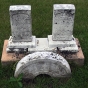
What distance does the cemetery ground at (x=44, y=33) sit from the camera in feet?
12.7

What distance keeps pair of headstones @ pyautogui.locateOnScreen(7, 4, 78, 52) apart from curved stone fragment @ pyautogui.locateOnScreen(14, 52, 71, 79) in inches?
21.6

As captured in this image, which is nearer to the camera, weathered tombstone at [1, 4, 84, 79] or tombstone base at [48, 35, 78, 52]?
weathered tombstone at [1, 4, 84, 79]

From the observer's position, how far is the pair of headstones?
401 centimetres

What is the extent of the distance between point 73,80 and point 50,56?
62 centimetres

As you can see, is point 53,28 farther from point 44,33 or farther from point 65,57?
point 44,33

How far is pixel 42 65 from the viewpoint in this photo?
12.3 feet

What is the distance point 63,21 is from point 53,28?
245 mm

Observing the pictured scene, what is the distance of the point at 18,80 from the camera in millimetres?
3734

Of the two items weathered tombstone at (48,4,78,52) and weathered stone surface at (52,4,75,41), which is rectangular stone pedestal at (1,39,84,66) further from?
weathered stone surface at (52,4,75,41)

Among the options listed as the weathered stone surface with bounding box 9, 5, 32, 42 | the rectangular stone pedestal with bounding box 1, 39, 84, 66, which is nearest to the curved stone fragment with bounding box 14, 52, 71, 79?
the rectangular stone pedestal with bounding box 1, 39, 84, 66

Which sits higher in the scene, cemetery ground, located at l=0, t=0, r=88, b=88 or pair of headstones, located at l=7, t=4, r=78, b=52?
pair of headstones, located at l=7, t=4, r=78, b=52

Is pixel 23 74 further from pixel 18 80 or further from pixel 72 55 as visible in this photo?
pixel 72 55

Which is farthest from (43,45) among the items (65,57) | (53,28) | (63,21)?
(63,21)

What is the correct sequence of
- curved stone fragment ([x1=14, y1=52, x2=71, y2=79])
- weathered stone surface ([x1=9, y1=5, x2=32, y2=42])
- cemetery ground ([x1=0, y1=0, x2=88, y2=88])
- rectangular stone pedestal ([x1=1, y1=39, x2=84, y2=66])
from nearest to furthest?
1. curved stone fragment ([x1=14, y1=52, x2=71, y2=79])
2. cemetery ground ([x1=0, y1=0, x2=88, y2=88])
3. weathered stone surface ([x1=9, y1=5, x2=32, y2=42])
4. rectangular stone pedestal ([x1=1, y1=39, x2=84, y2=66])
